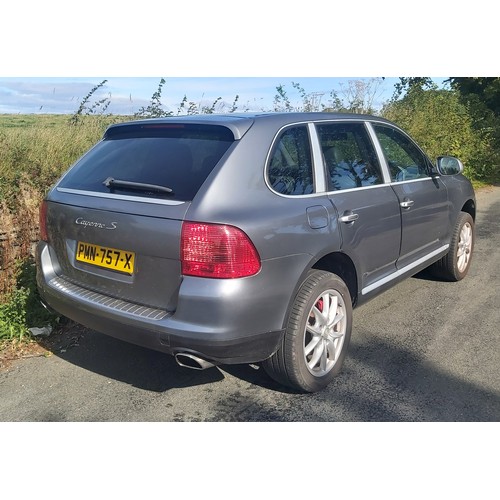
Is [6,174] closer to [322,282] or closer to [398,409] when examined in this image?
[322,282]

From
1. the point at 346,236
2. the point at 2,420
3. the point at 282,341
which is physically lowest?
the point at 2,420

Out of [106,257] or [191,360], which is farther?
[106,257]

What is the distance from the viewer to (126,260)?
278 centimetres

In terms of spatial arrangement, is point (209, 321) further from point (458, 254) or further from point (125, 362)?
A: point (458, 254)

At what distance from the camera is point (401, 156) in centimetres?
431

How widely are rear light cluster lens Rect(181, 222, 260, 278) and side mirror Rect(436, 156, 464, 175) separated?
9.77ft

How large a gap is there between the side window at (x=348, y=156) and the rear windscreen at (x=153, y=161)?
87 centimetres

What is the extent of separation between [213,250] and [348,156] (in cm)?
160

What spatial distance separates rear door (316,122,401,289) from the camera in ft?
10.9

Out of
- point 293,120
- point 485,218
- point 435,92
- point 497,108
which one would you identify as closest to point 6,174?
point 293,120

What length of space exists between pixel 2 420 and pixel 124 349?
3.51 ft

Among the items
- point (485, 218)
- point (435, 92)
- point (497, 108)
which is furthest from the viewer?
point (497, 108)

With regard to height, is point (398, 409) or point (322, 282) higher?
point (322, 282)

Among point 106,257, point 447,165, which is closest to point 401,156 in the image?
point 447,165
